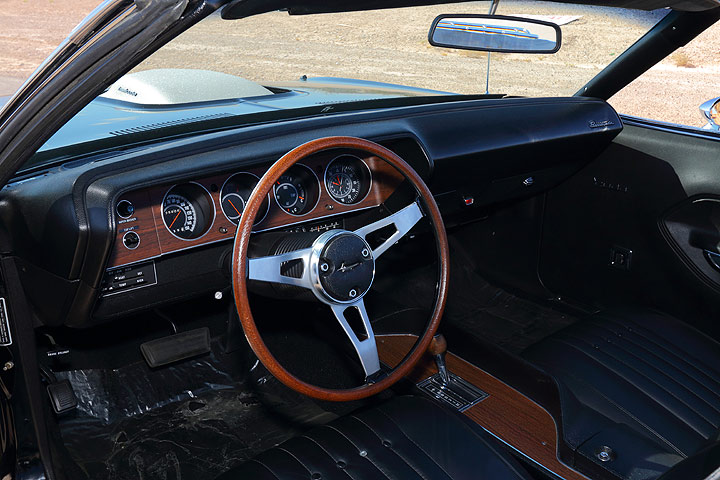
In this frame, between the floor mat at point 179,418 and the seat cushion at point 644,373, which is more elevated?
the seat cushion at point 644,373

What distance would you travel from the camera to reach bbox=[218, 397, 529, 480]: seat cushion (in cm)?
169

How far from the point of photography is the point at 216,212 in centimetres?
206

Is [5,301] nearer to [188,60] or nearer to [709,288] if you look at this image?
[188,60]

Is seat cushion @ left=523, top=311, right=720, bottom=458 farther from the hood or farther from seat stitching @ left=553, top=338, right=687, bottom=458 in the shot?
the hood

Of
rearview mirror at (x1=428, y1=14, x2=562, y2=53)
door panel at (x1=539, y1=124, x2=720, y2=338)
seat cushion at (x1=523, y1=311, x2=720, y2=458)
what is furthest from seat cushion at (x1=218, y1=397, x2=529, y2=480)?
door panel at (x1=539, y1=124, x2=720, y2=338)

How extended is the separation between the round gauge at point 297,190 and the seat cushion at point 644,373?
92 centimetres

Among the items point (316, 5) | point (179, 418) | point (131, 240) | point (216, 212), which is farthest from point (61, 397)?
point (316, 5)

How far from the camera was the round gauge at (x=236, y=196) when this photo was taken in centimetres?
206

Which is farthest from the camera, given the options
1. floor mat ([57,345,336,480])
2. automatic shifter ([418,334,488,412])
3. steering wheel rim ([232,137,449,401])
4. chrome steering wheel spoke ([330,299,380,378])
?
floor mat ([57,345,336,480])

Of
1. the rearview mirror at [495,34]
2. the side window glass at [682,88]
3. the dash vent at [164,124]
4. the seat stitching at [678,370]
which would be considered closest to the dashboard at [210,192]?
the dash vent at [164,124]

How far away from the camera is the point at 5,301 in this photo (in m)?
1.85

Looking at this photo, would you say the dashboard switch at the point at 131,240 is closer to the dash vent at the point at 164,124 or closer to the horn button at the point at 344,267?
the dash vent at the point at 164,124

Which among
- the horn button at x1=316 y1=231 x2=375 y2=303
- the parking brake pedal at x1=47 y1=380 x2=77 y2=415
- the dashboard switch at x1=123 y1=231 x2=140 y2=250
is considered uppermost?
the dashboard switch at x1=123 y1=231 x2=140 y2=250

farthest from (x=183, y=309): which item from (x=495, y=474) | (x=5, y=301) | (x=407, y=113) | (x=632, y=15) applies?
(x=632, y=15)
